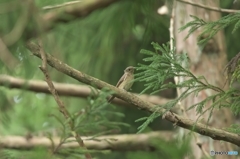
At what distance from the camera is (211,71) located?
10.2 ft

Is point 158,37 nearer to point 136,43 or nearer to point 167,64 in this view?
point 136,43

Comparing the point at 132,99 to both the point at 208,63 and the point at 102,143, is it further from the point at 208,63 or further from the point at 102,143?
the point at 102,143

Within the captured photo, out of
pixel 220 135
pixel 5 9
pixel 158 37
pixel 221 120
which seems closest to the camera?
pixel 5 9

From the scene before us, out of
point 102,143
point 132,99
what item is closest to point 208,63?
Result: point 102,143

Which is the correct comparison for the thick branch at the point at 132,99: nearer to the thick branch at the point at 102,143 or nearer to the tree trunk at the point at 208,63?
the tree trunk at the point at 208,63

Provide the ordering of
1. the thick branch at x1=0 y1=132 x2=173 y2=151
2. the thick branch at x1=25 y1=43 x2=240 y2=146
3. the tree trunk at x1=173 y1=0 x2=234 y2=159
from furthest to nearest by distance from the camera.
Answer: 1. the thick branch at x1=0 y1=132 x2=173 y2=151
2. the tree trunk at x1=173 y1=0 x2=234 y2=159
3. the thick branch at x1=25 y1=43 x2=240 y2=146

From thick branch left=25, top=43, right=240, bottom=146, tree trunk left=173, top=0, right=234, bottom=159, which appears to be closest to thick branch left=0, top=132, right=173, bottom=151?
tree trunk left=173, top=0, right=234, bottom=159

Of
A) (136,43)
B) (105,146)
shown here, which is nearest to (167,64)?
(105,146)

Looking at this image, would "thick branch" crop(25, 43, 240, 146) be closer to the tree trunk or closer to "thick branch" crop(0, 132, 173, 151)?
the tree trunk

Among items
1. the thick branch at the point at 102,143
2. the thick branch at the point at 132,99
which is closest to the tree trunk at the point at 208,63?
the thick branch at the point at 102,143

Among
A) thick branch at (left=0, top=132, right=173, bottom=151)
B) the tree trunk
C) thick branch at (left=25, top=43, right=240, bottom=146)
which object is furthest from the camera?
thick branch at (left=0, top=132, right=173, bottom=151)

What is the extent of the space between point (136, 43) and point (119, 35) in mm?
345

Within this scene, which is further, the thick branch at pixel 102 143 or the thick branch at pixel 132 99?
the thick branch at pixel 102 143

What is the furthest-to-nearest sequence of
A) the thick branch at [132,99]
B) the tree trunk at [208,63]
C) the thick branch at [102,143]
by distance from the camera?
the thick branch at [102,143] < the tree trunk at [208,63] < the thick branch at [132,99]
